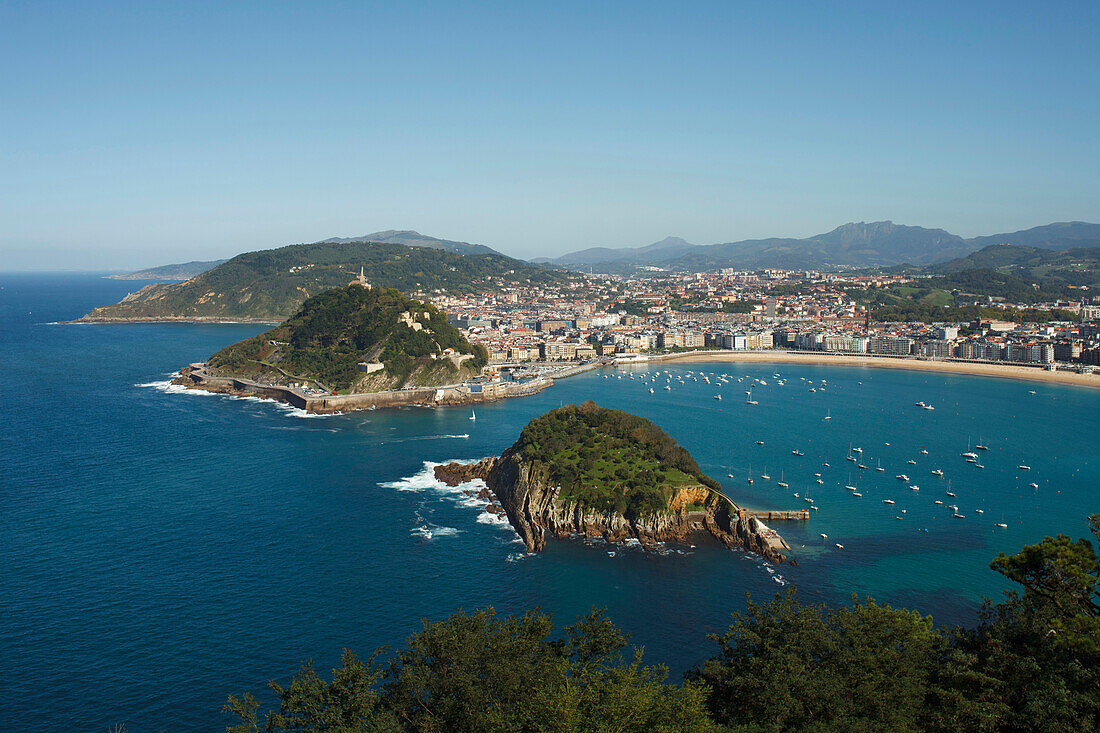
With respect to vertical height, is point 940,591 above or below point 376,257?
below

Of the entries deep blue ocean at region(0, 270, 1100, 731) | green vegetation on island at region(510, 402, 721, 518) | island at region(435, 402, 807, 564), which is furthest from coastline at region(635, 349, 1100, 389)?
island at region(435, 402, 807, 564)

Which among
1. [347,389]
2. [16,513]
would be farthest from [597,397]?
[16,513]

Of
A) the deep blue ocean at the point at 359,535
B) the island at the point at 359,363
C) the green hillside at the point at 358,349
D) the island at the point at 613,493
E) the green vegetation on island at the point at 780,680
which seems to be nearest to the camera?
the green vegetation on island at the point at 780,680

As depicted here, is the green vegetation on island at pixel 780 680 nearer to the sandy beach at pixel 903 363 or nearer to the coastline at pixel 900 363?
the coastline at pixel 900 363

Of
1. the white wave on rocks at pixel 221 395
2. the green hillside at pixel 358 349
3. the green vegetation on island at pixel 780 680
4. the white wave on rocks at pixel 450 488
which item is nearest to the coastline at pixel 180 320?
the green hillside at pixel 358 349

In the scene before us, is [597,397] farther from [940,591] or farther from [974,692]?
[974,692]

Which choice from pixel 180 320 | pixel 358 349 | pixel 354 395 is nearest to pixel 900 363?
pixel 358 349
